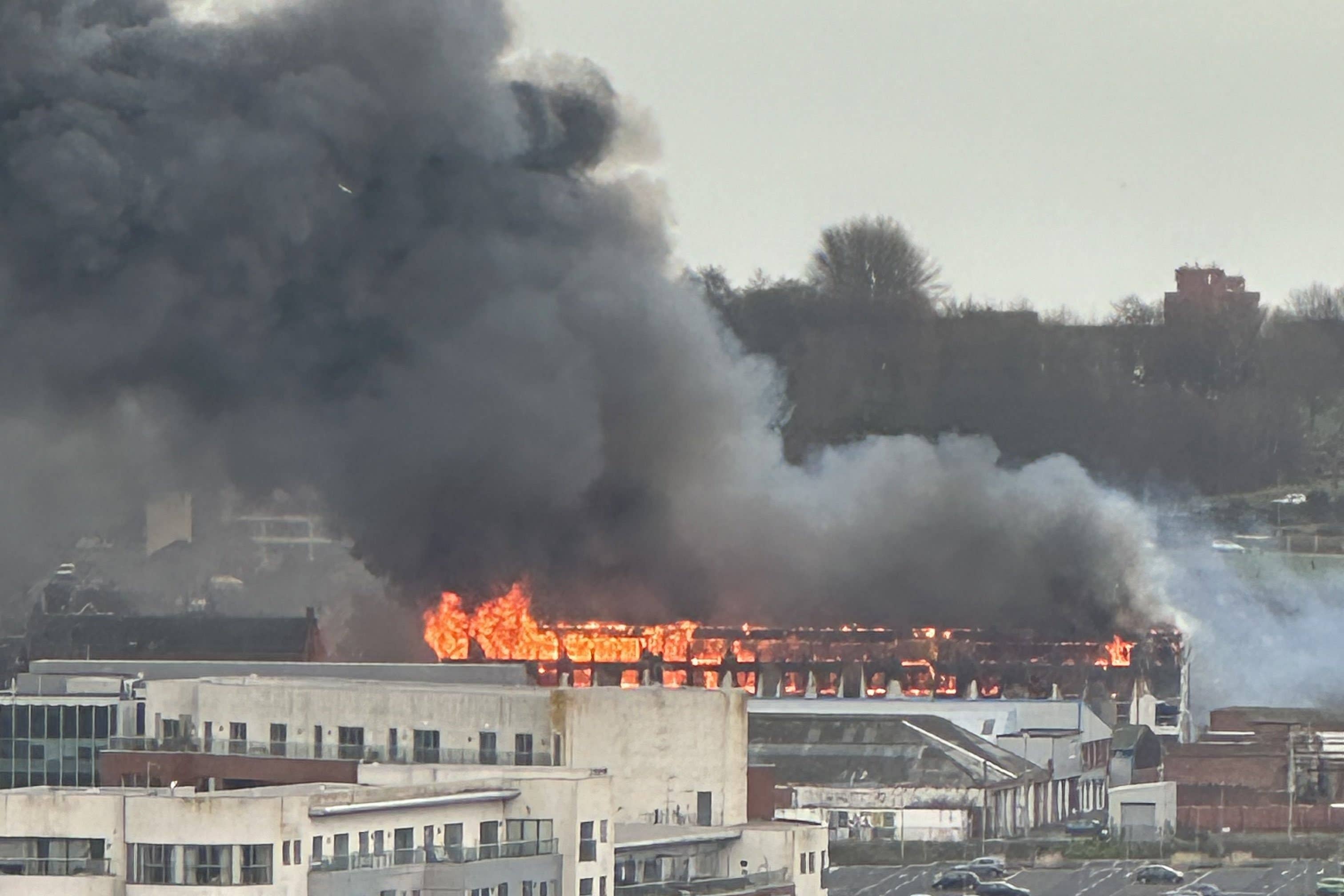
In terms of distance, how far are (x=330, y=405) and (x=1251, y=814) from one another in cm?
2126

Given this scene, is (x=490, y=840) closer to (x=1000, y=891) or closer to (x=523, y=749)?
(x=523, y=749)

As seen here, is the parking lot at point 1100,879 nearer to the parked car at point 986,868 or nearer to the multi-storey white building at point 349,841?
the parked car at point 986,868

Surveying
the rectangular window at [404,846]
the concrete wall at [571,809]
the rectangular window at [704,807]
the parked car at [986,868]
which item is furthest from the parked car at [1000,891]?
the rectangular window at [404,846]

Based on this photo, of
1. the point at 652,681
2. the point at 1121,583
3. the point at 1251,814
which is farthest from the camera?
the point at 1121,583

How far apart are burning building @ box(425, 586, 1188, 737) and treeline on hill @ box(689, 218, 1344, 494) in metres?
14.7

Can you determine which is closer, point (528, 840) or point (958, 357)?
point (528, 840)

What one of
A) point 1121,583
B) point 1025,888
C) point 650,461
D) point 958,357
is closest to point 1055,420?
point 958,357

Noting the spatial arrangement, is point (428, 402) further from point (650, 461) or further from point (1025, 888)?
point (1025, 888)

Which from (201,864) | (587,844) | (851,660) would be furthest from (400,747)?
(851,660)

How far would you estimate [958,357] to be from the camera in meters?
117

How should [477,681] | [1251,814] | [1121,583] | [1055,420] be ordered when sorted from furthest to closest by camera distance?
1. [1055,420]
2. [1121,583]
3. [1251,814]
4. [477,681]

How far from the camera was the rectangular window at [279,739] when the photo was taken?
56938mm

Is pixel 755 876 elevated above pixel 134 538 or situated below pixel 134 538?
below

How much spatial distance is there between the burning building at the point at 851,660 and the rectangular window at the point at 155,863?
3922 cm
